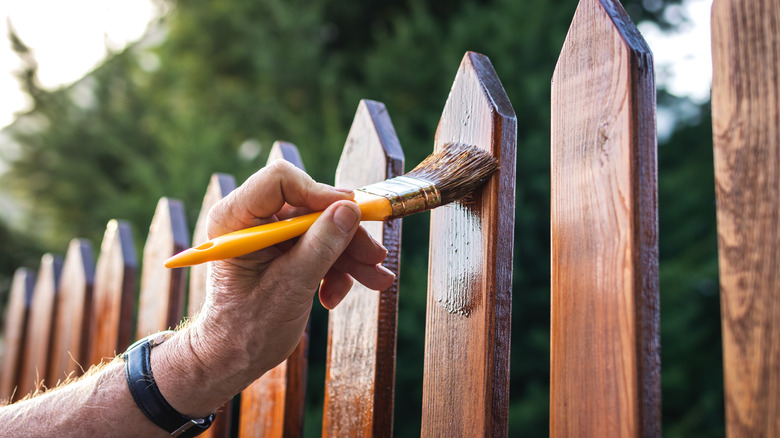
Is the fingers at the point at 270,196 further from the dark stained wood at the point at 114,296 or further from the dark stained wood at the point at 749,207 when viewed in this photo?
the dark stained wood at the point at 114,296

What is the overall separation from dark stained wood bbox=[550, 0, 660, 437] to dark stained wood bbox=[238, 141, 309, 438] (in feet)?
2.44

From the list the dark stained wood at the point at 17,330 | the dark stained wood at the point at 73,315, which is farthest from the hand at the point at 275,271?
the dark stained wood at the point at 17,330

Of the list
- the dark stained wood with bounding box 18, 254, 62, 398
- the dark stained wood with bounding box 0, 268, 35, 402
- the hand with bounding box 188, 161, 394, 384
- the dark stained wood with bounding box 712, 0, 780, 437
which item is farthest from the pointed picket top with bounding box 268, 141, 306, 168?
the dark stained wood with bounding box 0, 268, 35, 402

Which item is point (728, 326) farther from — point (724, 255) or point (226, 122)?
point (226, 122)

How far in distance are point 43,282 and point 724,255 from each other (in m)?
3.25

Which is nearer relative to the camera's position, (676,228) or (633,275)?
(633,275)

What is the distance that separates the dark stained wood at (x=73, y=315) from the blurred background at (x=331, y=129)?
0.99 m

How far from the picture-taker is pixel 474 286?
41.3 inches

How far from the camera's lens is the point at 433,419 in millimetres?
1117

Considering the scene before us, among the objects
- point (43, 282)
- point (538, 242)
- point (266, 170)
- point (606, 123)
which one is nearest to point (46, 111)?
point (43, 282)

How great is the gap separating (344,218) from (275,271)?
6.6 inches

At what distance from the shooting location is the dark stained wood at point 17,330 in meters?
3.24

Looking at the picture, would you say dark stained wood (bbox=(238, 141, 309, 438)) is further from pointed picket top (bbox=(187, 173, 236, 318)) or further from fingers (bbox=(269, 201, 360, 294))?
fingers (bbox=(269, 201, 360, 294))

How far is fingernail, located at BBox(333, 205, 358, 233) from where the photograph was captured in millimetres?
893
